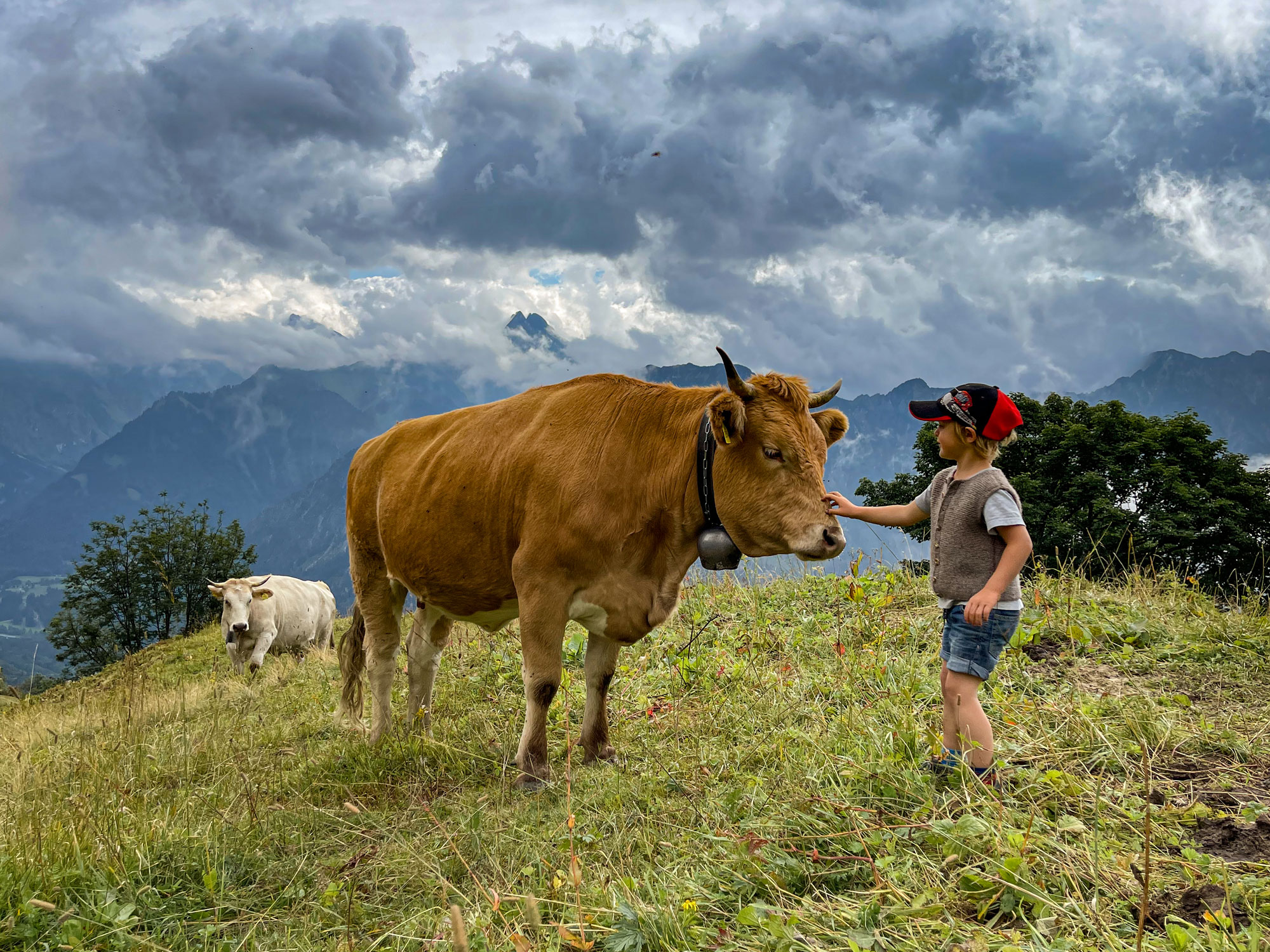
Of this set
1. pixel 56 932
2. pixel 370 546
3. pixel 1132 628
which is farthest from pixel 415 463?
pixel 1132 628

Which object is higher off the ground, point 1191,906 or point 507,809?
point 1191,906

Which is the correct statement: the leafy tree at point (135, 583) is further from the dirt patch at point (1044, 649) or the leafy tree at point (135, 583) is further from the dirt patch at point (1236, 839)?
the dirt patch at point (1236, 839)

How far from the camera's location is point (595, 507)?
4719 mm

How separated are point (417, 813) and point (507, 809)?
68 centimetres

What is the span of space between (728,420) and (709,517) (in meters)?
A: 0.67

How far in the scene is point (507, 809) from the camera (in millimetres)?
4457

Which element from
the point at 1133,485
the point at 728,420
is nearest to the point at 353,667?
the point at 728,420

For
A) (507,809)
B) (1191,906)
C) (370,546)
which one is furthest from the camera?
(370,546)

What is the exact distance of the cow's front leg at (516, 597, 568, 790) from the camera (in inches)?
186

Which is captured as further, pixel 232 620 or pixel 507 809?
pixel 232 620

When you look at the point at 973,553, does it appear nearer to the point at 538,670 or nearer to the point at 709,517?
the point at 709,517

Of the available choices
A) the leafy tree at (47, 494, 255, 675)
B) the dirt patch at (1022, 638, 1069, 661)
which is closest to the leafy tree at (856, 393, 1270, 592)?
the dirt patch at (1022, 638, 1069, 661)

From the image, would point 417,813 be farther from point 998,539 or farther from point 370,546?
point 998,539

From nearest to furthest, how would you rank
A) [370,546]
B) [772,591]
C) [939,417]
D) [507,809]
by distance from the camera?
[939,417], [507,809], [370,546], [772,591]
